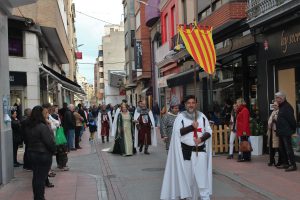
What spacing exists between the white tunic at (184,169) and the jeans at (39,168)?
195 cm

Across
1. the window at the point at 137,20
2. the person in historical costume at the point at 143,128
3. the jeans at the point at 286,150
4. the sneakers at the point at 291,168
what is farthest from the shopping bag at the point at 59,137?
the window at the point at 137,20

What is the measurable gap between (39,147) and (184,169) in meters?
2.32

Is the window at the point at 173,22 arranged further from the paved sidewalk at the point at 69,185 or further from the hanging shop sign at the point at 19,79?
the paved sidewalk at the point at 69,185

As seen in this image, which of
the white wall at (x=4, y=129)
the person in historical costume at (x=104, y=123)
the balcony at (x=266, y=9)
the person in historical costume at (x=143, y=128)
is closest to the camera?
the white wall at (x=4, y=129)

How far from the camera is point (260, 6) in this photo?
1312cm

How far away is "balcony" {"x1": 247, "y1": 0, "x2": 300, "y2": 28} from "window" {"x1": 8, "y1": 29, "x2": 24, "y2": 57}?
32.2 feet

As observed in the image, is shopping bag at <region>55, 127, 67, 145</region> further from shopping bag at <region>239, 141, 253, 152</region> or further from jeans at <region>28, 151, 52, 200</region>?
shopping bag at <region>239, 141, 253, 152</region>

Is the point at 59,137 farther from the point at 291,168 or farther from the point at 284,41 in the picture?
the point at 284,41

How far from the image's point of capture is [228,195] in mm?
8102

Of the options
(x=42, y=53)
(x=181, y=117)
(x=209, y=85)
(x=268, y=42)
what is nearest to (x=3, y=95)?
(x=181, y=117)

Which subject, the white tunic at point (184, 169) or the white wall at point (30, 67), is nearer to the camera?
the white tunic at point (184, 169)

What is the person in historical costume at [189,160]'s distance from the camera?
6656 mm

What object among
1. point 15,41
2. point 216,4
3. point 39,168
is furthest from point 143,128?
point 39,168

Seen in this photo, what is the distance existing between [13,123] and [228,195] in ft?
21.2
